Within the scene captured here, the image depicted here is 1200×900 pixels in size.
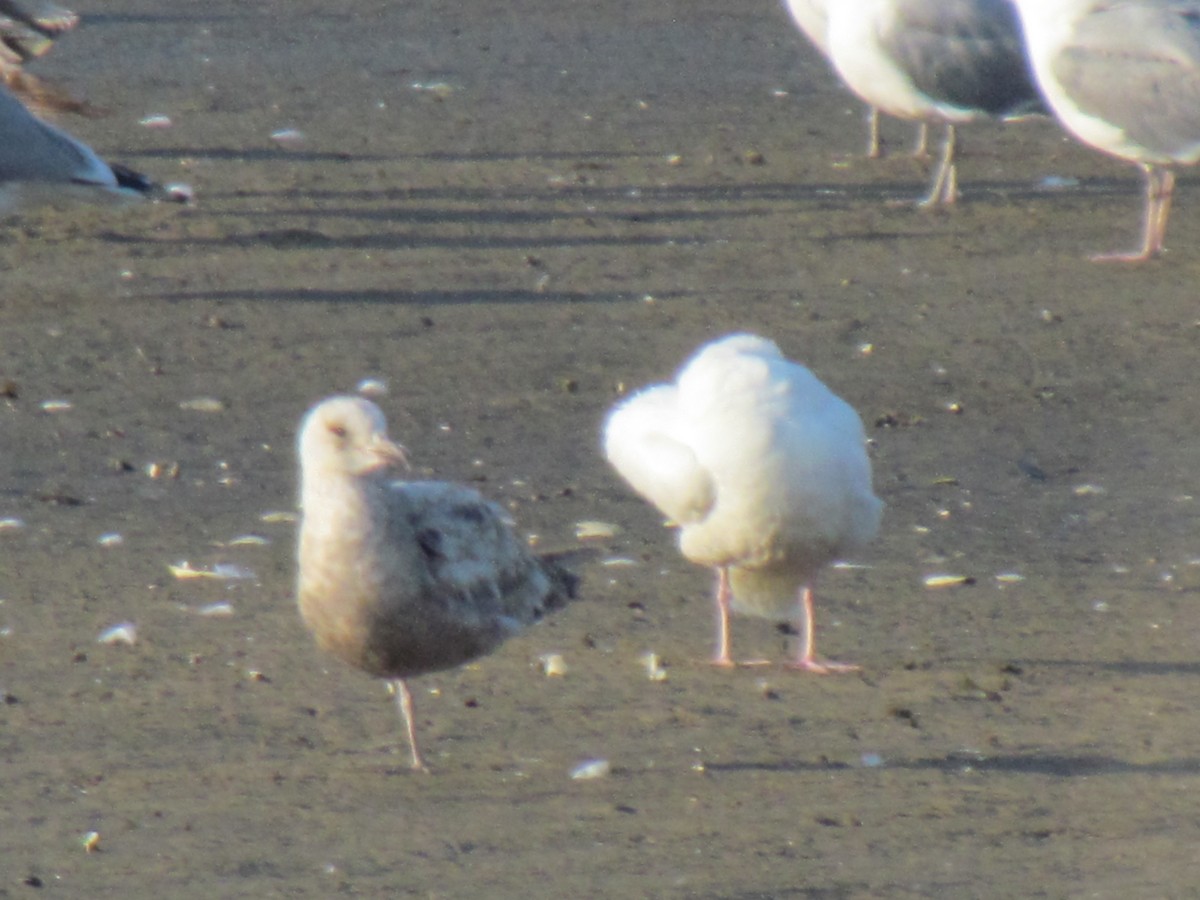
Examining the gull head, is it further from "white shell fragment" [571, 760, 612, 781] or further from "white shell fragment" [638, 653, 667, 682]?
"white shell fragment" [638, 653, 667, 682]

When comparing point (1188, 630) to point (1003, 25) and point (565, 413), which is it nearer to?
point (565, 413)

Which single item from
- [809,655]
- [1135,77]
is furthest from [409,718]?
[1135,77]

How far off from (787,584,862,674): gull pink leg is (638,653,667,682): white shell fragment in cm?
32

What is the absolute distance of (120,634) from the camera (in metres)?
5.61

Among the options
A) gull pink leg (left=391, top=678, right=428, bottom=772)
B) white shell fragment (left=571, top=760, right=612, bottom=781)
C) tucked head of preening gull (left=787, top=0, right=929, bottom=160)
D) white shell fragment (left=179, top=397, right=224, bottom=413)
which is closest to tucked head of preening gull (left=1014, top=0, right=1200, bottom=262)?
tucked head of preening gull (left=787, top=0, right=929, bottom=160)

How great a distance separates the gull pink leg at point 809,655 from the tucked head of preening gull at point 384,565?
89cm

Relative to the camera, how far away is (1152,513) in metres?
6.72

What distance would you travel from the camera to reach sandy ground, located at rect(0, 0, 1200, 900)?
446cm

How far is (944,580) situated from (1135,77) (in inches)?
184

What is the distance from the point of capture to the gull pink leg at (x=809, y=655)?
17.7 ft

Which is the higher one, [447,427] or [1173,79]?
[1173,79]

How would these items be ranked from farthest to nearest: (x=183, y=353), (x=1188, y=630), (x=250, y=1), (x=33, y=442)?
(x=250, y=1)
(x=183, y=353)
(x=33, y=442)
(x=1188, y=630)

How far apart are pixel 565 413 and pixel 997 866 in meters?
3.73

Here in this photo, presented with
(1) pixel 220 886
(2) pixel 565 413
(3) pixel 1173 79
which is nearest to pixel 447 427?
(2) pixel 565 413
